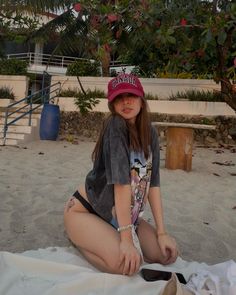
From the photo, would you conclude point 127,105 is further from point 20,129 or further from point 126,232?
point 20,129

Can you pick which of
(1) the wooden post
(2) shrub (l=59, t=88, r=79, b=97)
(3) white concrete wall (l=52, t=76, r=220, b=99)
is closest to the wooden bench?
(1) the wooden post

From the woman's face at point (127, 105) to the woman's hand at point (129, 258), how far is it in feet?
2.13

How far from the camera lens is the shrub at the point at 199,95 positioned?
9.12 meters

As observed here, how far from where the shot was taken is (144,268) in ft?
6.45

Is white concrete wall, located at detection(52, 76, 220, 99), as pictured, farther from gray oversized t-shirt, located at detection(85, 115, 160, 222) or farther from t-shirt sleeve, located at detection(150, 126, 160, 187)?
gray oversized t-shirt, located at detection(85, 115, 160, 222)

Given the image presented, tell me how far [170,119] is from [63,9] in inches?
191

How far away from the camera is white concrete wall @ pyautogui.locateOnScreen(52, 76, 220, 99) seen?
9.55 m

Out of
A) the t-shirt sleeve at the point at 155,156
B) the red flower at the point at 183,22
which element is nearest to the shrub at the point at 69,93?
the red flower at the point at 183,22

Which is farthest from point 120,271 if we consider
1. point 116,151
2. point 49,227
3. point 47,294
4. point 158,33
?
point 158,33

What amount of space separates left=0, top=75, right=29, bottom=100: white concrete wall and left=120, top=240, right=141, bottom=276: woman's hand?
33.0 feet

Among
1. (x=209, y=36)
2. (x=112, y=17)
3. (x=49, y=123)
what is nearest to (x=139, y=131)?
(x=209, y=36)

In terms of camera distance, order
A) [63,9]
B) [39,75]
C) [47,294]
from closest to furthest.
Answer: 1. [47,294]
2. [63,9]
3. [39,75]

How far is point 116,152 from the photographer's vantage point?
1.96 m

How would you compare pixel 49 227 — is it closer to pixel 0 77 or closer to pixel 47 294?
pixel 47 294
